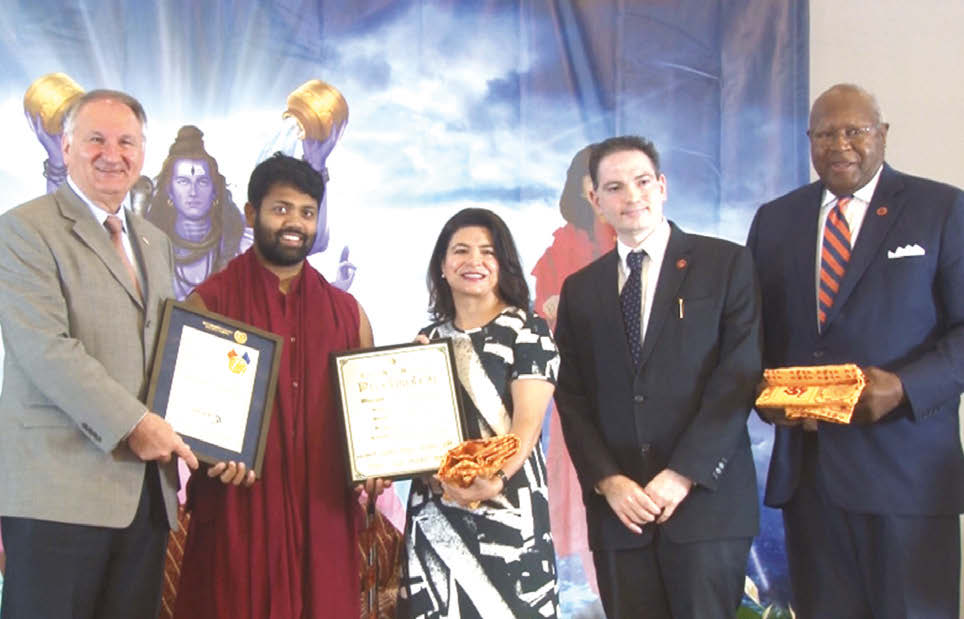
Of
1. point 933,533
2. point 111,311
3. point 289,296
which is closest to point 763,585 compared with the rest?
point 933,533

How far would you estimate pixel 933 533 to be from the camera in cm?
268

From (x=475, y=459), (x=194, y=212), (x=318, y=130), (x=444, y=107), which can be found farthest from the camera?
(x=444, y=107)

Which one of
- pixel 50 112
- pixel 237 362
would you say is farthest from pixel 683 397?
pixel 50 112

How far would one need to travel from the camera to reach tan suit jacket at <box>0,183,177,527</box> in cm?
247

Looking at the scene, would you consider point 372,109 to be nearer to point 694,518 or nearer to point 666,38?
point 666,38

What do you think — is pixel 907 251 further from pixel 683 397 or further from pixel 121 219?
pixel 121 219

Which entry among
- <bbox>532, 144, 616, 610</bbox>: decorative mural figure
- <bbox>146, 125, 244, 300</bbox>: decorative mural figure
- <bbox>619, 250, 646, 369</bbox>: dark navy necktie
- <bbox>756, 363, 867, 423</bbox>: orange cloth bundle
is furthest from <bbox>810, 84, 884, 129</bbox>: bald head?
<bbox>146, 125, 244, 300</bbox>: decorative mural figure

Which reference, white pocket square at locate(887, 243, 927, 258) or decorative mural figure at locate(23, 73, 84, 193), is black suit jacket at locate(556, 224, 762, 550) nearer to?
white pocket square at locate(887, 243, 927, 258)

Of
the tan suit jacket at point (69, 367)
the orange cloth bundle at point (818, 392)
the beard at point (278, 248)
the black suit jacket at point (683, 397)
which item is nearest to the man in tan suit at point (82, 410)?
the tan suit jacket at point (69, 367)

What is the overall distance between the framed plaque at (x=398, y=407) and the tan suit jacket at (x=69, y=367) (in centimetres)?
54

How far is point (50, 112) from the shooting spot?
170 inches

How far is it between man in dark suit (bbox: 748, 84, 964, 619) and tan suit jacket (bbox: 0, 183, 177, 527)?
5.74 feet

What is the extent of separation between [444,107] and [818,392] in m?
3.01

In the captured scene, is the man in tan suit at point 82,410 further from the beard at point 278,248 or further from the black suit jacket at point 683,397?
the black suit jacket at point 683,397
